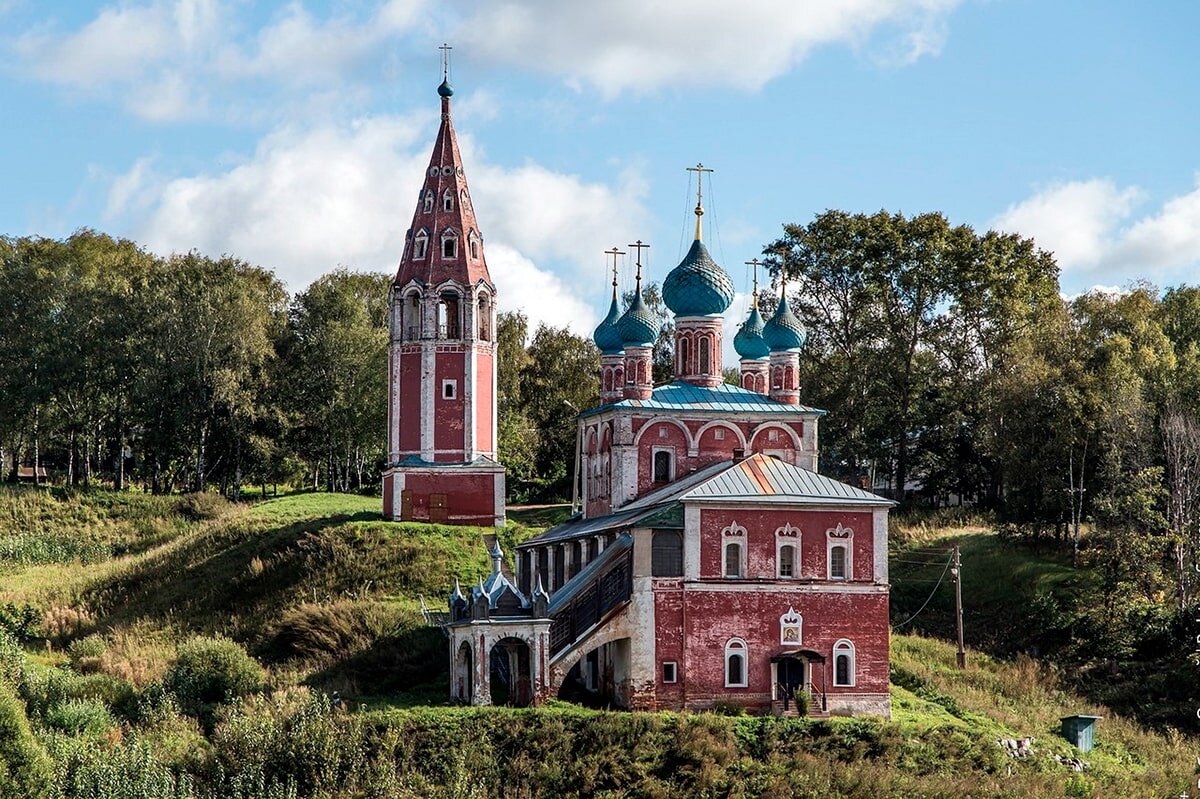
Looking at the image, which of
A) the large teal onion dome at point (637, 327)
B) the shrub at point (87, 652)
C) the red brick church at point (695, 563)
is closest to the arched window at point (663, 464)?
the red brick church at point (695, 563)

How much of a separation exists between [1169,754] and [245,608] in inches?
781

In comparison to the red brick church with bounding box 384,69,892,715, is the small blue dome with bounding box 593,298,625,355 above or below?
above

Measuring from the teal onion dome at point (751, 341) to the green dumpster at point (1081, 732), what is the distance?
12.3m

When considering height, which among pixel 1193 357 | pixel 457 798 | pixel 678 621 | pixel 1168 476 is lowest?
pixel 457 798

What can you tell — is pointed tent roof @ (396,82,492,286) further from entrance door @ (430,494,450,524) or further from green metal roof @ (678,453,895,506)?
green metal roof @ (678,453,895,506)

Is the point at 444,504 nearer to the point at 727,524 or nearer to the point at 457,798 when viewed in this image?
the point at 727,524

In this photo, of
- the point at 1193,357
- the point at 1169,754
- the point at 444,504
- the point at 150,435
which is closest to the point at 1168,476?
the point at 1193,357

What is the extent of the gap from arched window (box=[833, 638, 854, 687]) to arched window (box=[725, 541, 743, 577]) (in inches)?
86.9

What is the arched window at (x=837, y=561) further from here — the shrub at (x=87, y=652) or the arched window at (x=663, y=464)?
the shrub at (x=87, y=652)

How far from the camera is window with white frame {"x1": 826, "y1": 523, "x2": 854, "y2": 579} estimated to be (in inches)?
1328

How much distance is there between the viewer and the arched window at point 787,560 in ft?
110

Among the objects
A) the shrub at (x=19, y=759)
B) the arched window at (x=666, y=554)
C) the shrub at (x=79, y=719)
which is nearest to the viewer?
the shrub at (x=19, y=759)

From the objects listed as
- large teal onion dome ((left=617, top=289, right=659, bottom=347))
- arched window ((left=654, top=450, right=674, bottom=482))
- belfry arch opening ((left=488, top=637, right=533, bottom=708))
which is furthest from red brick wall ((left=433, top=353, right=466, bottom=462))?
belfry arch opening ((left=488, top=637, right=533, bottom=708))

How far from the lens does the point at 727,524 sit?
109ft
